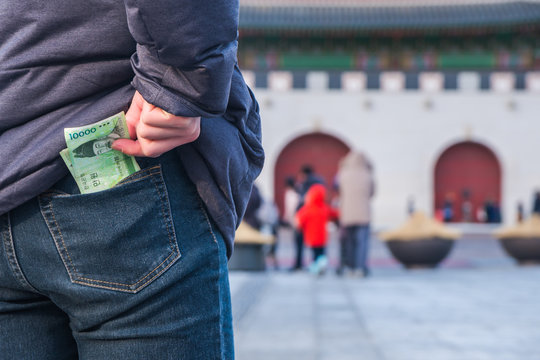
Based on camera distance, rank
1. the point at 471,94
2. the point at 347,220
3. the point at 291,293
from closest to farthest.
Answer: the point at 291,293
the point at 347,220
the point at 471,94

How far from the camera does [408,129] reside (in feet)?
63.2

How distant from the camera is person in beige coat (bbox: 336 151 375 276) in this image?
7.55 m

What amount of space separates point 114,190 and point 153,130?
0.12 metres


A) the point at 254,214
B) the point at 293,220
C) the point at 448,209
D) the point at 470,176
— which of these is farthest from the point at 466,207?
the point at 254,214

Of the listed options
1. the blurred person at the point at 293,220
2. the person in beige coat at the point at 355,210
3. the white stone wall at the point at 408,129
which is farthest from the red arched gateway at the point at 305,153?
the person in beige coat at the point at 355,210

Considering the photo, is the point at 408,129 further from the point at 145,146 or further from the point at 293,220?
the point at 145,146

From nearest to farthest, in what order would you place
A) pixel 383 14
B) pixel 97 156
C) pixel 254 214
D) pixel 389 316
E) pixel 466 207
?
pixel 97 156 → pixel 389 316 → pixel 254 214 → pixel 466 207 → pixel 383 14

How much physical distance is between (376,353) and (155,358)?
278cm

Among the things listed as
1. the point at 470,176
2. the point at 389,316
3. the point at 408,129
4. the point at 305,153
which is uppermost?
the point at 408,129

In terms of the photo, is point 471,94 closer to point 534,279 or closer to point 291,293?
point 534,279

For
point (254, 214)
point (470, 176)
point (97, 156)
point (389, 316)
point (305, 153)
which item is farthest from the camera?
point (470, 176)

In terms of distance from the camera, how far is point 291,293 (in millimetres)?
6145

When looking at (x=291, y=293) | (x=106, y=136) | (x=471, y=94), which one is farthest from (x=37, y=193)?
(x=471, y=94)

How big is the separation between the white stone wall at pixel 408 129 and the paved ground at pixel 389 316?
36.3 ft
